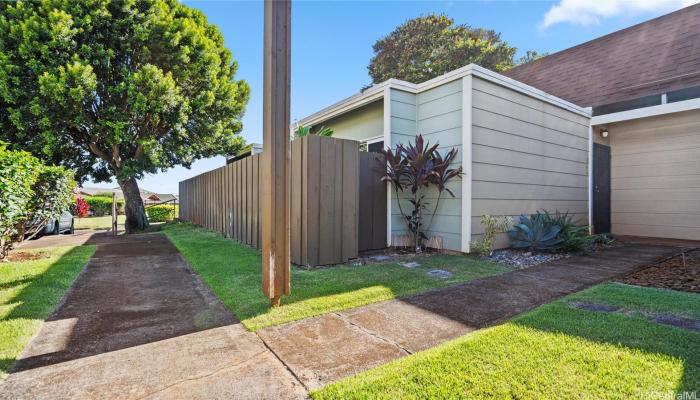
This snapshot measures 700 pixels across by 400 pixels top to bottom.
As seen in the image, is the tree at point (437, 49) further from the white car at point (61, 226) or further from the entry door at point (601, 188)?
the white car at point (61, 226)

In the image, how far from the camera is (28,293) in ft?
10.7

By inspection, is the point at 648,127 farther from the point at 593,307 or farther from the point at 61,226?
the point at 61,226

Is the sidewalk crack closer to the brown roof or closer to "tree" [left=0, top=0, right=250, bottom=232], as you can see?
the brown roof

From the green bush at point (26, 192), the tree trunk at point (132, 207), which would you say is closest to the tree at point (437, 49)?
the tree trunk at point (132, 207)

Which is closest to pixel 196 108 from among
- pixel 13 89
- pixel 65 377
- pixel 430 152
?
pixel 13 89

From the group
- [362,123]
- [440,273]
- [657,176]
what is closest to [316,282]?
[440,273]

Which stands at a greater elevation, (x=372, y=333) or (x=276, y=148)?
(x=276, y=148)

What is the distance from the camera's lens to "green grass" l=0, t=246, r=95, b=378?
7.26 ft

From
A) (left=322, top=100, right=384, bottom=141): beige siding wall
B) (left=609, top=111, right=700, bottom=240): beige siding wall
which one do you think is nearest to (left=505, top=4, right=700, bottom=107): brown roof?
(left=609, top=111, right=700, bottom=240): beige siding wall

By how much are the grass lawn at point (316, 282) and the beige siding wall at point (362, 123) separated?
123 inches

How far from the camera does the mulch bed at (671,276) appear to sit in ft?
→ 11.7

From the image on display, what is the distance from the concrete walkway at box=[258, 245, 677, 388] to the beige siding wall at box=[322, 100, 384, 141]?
4.06m

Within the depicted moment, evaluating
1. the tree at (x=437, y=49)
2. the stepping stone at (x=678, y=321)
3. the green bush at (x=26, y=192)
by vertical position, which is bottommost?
the stepping stone at (x=678, y=321)

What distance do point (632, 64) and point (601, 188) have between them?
11.4 feet
